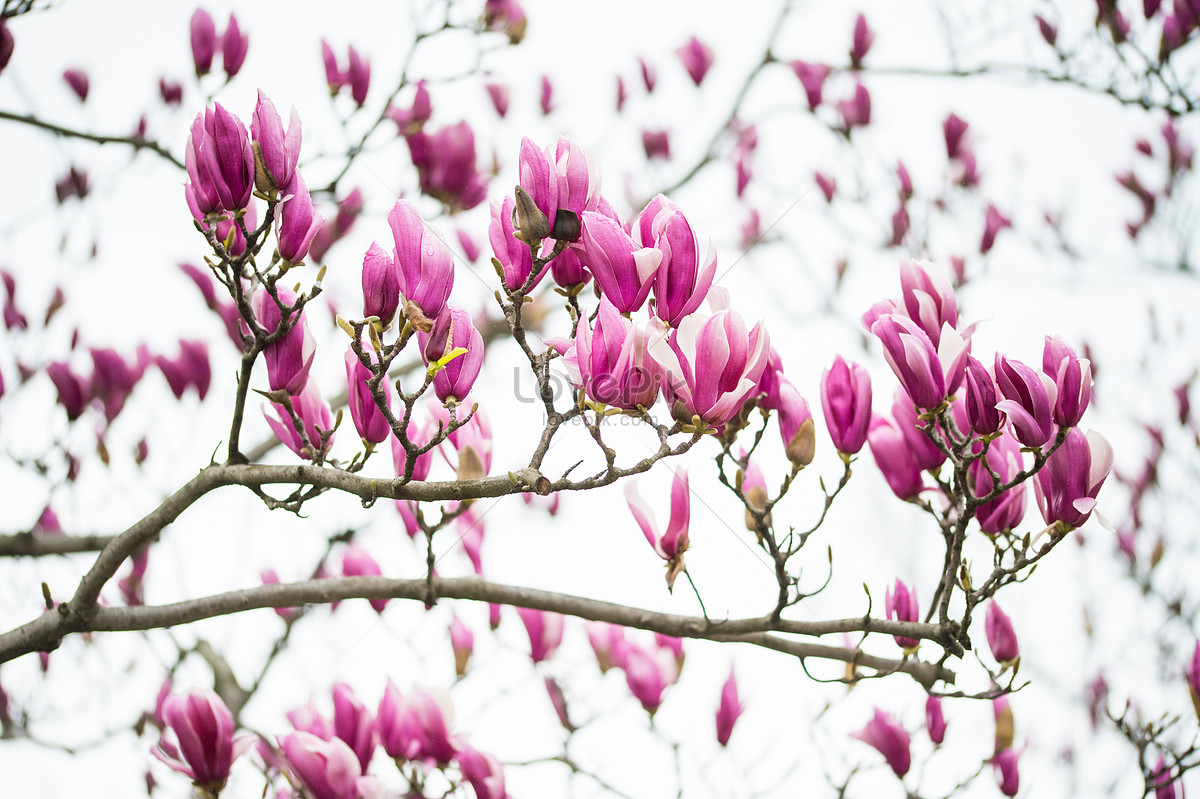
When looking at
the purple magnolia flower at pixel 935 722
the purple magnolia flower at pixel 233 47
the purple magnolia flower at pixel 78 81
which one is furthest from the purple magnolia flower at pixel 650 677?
the purple magnolia flower at pixel 78 81

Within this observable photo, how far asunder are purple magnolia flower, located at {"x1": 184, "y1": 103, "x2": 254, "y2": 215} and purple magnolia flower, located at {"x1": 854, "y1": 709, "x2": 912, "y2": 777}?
126 centimetres

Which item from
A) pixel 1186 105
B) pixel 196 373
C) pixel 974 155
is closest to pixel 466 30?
pixel 196 373

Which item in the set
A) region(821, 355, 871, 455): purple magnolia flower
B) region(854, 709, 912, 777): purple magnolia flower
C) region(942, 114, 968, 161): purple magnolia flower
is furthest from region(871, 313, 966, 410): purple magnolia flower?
region(942, 114, 968, 161): purple magnolia flower

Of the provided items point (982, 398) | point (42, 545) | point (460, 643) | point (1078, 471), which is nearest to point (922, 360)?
point (982, 398)

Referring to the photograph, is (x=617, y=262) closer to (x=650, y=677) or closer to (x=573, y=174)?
(x=573, y=174)

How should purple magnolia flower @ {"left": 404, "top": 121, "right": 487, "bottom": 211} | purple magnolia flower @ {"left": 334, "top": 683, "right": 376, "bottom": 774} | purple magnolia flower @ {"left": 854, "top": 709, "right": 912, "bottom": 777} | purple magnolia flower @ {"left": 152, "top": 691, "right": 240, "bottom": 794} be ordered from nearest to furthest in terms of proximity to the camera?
purple magnolia flower @ {"left": 152, "top": 691, "right": 240, "bottom": 794}, purple magnolia flower @ {"left": 334, "top": 683, "right": 376, "bottom": 774}, purple magnolia flower @ {"left": 854, "top": 709, "right": 912, "bottom": 777}, purple magnolia flower @ {"left": 404, "top": 121, "right": 487, "bottom": 211}

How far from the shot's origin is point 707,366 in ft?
2.31

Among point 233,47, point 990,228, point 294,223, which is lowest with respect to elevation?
point 294,223

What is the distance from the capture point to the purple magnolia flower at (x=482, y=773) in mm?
1211

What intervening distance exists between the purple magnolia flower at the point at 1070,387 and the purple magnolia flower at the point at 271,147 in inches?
29.8

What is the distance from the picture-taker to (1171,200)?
10.9 feet

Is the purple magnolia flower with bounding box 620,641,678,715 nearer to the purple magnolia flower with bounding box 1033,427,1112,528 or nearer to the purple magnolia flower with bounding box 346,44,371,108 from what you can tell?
the purple magnolia flower with bounding box 1033,427,1112,528

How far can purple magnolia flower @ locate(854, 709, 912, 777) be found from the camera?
135cm

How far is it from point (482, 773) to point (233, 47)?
1.67 metres
